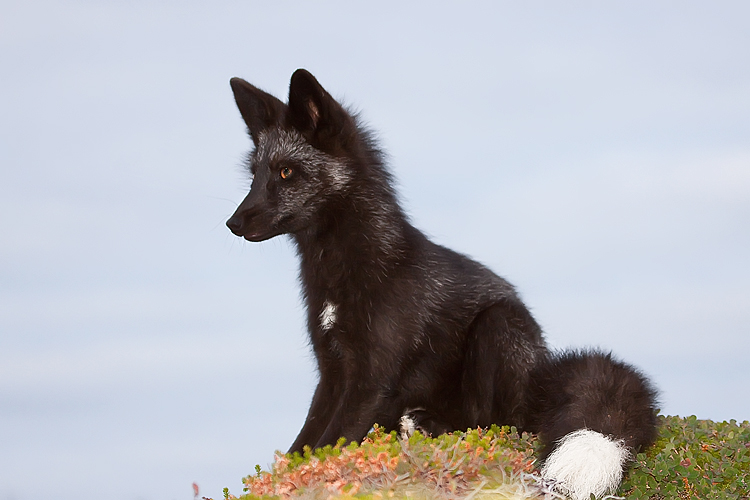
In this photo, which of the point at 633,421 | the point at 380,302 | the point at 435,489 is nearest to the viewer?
the point at 435,489

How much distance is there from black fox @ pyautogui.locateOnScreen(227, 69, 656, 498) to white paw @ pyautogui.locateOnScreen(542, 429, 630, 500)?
1.65 feet

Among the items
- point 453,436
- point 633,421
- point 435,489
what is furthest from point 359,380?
point 633,421

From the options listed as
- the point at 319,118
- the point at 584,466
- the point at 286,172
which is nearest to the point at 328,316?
the point at 286,172

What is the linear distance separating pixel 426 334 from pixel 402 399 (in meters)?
0.48

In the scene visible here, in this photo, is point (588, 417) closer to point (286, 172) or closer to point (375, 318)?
point (375, 318)

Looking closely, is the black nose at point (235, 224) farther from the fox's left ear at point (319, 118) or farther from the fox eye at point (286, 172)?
the fox's left ear at point (319, 118)

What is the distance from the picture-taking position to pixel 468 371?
5.48 metres

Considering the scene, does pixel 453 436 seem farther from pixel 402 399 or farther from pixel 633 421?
pixel 633 421

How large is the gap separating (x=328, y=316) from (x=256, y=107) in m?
1.66

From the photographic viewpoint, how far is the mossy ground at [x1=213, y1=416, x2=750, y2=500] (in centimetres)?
436

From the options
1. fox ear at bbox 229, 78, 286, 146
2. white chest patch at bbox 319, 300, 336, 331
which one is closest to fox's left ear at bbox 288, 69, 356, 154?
fox ear at bbox 229, 78, 286, 146

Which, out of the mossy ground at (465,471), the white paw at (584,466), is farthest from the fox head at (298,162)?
the white paw at (584,466)

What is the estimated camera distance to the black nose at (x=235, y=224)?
5.25 metres

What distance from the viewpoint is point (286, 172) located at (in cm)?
542
